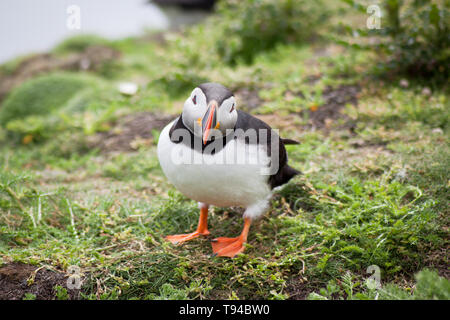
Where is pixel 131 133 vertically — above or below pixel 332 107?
below

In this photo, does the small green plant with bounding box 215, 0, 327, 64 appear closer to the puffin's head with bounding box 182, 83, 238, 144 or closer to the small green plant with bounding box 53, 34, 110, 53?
the puffin's head with bounding box 182, 83, 238, 144

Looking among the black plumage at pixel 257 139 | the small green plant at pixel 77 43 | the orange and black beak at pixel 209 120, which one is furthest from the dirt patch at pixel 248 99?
the small green plant at pixel 77 43

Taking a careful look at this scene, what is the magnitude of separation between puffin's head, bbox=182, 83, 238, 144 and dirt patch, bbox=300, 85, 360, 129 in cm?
210

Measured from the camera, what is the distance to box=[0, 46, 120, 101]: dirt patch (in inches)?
302

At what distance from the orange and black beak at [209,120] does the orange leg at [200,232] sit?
876 millimetres

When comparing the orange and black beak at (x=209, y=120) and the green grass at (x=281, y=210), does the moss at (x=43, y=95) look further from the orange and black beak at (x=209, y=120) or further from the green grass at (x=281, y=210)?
the orange and black beak at (x=209, y=120)

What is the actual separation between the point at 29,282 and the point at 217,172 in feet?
4.12

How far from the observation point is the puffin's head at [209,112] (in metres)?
2.17

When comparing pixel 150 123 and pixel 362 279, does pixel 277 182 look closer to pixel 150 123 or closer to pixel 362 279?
pixel 362 279

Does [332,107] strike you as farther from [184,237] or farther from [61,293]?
[61,293]

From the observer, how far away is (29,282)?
238cm

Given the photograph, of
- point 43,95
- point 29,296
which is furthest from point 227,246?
point 43,95

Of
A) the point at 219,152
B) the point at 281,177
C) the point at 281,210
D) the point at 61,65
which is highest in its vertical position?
the point at 219,152

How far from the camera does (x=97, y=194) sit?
353 cm
